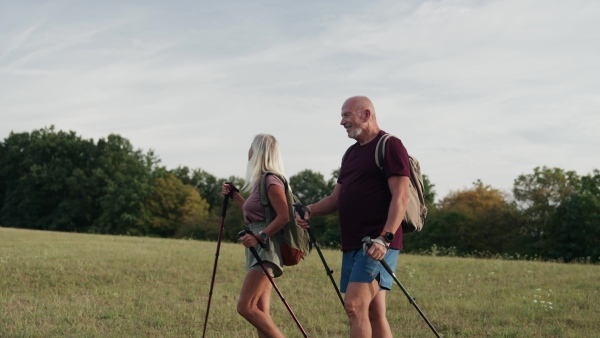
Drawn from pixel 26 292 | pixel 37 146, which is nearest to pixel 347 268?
pixel 26 292

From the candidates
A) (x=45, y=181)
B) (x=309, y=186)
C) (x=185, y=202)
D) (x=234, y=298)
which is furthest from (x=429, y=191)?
(x=234, y=298)

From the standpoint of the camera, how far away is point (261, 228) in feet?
23.6

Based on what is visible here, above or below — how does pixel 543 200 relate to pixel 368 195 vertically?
above

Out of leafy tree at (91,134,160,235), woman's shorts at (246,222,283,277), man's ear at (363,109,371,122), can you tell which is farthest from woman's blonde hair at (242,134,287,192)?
leafy tree at (91,134,160,235)

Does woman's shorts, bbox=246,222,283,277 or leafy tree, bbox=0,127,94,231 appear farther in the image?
leafy tree, bbox=0,127,94,231

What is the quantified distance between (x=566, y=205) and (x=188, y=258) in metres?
45.1

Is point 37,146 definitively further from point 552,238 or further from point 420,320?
point 420,320

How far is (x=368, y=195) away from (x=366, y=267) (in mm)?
624

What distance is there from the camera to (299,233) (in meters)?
7.29

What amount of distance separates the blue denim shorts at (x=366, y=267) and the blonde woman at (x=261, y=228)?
36.9 inches

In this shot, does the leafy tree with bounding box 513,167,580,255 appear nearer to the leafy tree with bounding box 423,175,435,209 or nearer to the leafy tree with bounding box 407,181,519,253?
the leafy tree with bounding box 407,181,519,253

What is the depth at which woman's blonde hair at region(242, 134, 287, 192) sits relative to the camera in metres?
7.19

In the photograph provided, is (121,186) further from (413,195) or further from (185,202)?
(413,195)

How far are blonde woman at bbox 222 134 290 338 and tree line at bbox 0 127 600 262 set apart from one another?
50253 millimetres
